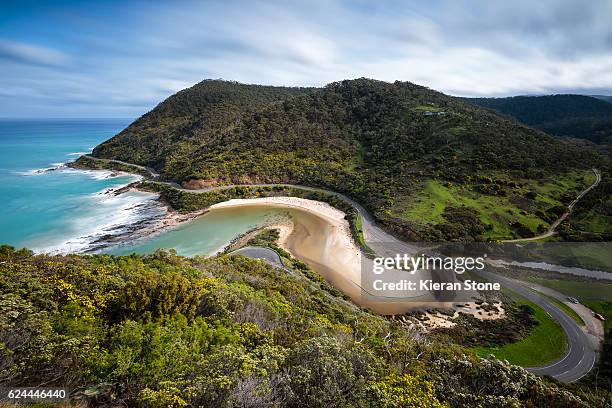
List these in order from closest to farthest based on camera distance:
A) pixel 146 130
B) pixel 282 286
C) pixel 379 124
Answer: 1. pixel 282 286
2. pixel 379 124
3. pixel 146 130

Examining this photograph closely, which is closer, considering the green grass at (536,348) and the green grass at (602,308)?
the green grass at (536,348)

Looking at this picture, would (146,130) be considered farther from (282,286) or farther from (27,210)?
(282,286)

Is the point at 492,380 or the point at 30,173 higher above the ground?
the point at 30,173

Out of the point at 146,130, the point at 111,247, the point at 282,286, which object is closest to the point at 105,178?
the point at 146,130

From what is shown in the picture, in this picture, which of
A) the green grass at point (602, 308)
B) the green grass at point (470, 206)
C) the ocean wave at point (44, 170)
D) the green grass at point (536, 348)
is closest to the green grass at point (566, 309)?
the green grass at point (602, 308)

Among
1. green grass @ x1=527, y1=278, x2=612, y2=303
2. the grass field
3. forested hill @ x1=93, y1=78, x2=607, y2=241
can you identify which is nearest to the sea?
forested hill @ x1=93, y1=78, x2=607, y2=241

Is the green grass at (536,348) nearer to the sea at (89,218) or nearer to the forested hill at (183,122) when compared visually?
the sea at (89,218)

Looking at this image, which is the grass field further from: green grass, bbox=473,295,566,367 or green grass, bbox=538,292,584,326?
green grass, bbox=473,295,566,367
